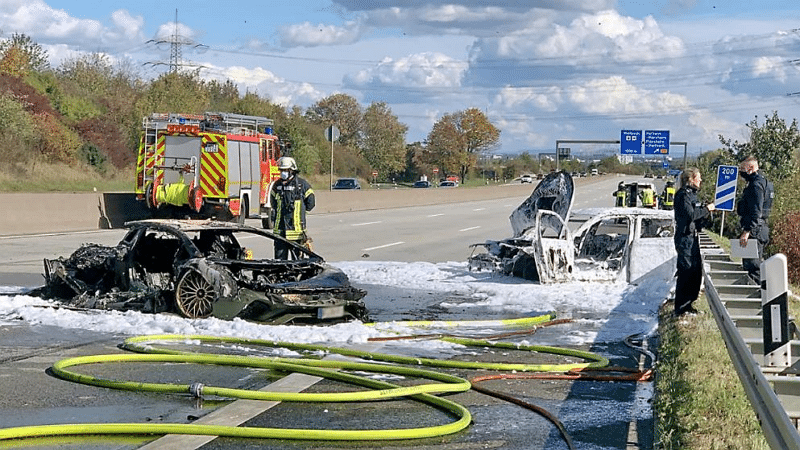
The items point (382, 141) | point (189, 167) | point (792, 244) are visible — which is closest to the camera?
point (792, 244)

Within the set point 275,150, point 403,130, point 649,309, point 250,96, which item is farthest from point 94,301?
point 403,130

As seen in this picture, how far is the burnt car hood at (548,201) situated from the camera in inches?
664

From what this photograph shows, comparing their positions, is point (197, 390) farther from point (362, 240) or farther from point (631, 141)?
point (631, 141)

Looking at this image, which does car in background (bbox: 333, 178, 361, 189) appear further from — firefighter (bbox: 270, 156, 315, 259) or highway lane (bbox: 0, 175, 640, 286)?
firefighter (bbox: 270, 156, 315, 259)

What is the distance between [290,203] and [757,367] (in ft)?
30.6

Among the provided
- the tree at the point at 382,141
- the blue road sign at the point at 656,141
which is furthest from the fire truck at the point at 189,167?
the tree at the point at 382,141

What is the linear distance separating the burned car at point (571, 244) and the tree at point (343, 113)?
3275 inches

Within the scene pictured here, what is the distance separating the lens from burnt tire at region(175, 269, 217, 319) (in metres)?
10.8

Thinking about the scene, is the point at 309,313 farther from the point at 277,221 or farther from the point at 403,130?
the point at 403,130

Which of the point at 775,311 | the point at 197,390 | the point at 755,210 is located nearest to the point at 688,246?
the point at 755,210

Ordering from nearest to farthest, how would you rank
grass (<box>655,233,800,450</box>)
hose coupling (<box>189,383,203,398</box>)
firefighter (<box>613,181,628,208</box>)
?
grass (<box>655,233,800,450</box>)
hose coupling (<box>189,383,203,398</box>)
firefighter (<box>613,181,628,208</box>)

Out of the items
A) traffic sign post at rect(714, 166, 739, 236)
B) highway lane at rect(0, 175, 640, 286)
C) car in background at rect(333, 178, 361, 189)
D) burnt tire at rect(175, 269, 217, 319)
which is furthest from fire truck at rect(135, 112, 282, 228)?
car in background at rect(333, 178, 361, 189)

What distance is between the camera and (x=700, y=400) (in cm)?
688

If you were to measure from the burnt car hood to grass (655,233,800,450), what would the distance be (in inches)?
272
